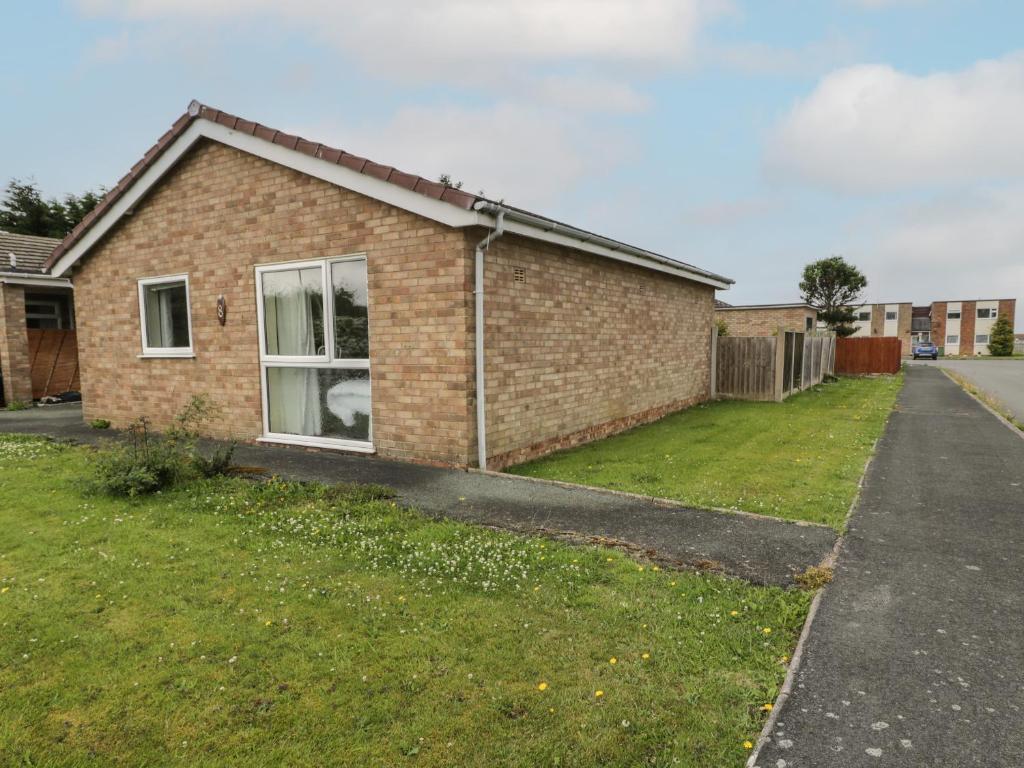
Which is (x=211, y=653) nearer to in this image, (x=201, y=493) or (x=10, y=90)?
(x=201, y=493)

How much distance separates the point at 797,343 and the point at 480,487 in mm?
14261

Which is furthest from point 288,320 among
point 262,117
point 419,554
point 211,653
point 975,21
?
point 975,21

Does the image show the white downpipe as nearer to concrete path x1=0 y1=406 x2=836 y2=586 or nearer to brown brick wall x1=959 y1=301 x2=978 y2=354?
concrete path x1=0 y1=406 x2=836 y2=586

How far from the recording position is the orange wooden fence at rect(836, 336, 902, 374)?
27.8 meters

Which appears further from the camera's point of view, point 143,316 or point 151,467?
point 143,316

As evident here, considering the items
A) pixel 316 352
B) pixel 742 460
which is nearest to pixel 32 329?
pixel 316 352

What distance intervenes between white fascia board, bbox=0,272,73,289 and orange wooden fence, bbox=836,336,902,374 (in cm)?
3022

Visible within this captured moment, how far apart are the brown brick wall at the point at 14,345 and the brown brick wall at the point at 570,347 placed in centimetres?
1385

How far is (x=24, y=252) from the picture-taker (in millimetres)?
16516

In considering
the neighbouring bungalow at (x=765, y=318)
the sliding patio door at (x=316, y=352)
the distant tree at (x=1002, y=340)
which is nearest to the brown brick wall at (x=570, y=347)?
the sliding patio door at (x=316, y=352)

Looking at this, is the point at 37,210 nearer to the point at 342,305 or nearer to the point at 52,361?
the point at 52,361

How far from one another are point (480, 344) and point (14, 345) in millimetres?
13930

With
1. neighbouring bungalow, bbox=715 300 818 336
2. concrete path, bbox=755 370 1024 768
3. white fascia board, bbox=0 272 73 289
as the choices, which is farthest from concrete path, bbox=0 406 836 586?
neighbouring bungalow, bbox=715 300 818 336

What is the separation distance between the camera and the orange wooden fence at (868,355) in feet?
91.2
